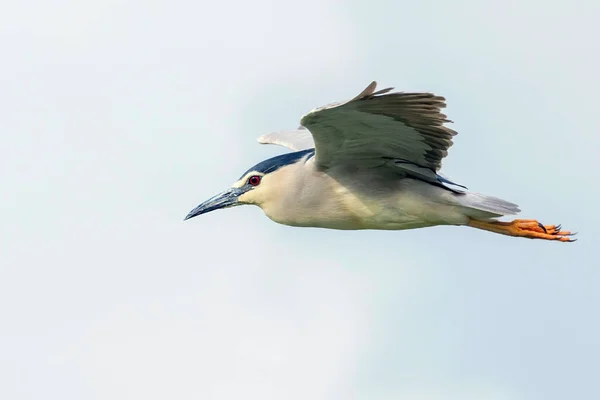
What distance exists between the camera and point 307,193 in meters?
13.4

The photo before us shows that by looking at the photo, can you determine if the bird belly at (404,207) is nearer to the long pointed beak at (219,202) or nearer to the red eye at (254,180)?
the red eye at (254,180)

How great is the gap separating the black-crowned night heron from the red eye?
0.04ft

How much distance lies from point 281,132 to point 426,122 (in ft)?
14.7

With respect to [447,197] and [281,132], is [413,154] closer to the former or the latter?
[447,197]

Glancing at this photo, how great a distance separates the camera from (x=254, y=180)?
45.8ft

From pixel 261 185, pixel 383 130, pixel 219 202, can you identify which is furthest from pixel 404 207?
pixel 219 202

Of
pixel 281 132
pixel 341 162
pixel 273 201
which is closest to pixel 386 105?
pixel 341 162

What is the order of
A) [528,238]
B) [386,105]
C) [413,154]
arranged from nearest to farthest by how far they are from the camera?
[386,105]
[413,154]
[528,238]

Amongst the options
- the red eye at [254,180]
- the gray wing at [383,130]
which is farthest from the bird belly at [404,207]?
the red eye at [254,180]

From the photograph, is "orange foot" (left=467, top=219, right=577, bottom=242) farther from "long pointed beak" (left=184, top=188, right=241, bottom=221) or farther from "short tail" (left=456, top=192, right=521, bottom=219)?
"long pointed beak" (left=184, top=188, right=241, bottom=221)

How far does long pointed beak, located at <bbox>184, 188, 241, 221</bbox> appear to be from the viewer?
46.6ft

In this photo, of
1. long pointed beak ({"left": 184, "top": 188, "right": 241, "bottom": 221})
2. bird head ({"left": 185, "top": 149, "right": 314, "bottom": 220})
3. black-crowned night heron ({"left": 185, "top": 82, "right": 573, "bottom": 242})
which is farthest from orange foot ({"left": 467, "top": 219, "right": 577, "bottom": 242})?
long pointed beak ({"left": 184, "top": 188, "right": 241, "bottom": 221})

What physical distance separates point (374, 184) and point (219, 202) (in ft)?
6.73

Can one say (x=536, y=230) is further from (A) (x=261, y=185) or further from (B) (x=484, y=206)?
(A) (x=261, y=185)
